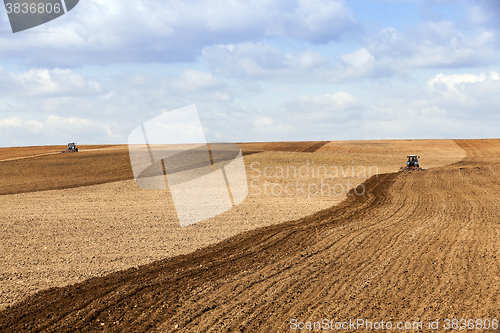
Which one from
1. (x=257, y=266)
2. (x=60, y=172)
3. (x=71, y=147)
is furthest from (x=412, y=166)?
(x=71, y=147)

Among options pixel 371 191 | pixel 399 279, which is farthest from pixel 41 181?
pixel 399 279

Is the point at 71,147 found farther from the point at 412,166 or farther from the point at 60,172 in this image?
the point at 412,166

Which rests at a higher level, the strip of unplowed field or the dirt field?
the strip of unplowed field

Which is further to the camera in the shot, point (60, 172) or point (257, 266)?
point (60, 172)

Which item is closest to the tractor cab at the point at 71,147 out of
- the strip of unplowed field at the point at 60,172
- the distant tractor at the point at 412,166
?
the strip of unplowed field at the point at 60,172

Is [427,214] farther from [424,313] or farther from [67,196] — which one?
[67,196]

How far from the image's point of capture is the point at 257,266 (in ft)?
39.7

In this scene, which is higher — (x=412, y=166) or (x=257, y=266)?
(x=257, y=266)

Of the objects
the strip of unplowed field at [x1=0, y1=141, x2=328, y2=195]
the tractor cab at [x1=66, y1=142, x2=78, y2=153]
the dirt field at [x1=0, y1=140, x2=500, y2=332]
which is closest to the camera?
the dirt field at [x1=0, y1=140, x2=500, y2=332]

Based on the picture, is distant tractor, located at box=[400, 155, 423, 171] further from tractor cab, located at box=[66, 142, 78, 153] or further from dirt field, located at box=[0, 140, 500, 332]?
tractor cab, located at box=[66, 142, 78, 153]

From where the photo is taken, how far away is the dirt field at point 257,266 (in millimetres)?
8914

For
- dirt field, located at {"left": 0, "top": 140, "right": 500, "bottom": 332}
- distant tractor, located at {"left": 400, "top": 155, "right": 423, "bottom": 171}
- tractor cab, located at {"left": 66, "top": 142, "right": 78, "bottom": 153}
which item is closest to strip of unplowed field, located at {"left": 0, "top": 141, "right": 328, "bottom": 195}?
tractor cab, located at {"left": 66, "top": 142, "right": 78, "bottom": 153}

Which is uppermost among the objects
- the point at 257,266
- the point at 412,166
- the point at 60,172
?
the point at 60,172

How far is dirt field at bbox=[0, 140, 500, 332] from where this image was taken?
29.2 feet
